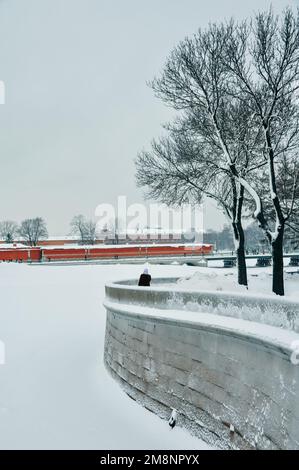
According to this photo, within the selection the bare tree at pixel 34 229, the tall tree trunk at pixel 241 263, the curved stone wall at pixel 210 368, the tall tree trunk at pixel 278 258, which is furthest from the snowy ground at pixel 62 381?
the bare tree at pixel 34 229

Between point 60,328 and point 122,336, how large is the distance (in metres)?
8.02

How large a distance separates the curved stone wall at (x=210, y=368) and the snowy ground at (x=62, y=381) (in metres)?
0.57

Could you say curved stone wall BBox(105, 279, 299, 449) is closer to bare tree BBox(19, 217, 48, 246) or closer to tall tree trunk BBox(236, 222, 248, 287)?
tall tree trunk BBox(236, 222, 248, 287)

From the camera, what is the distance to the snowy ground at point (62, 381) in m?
9.65

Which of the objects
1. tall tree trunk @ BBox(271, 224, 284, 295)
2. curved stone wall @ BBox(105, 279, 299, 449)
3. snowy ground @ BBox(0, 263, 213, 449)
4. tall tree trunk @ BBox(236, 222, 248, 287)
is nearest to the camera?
curved stone wall @ BBox(105, 279, 299, 449)

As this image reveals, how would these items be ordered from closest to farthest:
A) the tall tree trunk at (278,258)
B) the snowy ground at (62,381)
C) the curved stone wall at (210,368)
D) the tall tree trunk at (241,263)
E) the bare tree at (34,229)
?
the curved stone wall at (210,368), the snowy ground at (62,381), the tall tree trunk at (278,258), the tall tree trunk at (241,263), the bare tree at (34,229)

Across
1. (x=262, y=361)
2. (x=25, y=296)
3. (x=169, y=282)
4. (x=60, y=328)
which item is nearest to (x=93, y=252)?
(x=25, y=296)

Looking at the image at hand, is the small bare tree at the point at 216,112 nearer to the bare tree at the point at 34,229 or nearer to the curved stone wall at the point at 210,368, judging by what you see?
the curved stone wall at the point at 210,368

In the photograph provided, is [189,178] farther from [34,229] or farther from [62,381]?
[34,229]

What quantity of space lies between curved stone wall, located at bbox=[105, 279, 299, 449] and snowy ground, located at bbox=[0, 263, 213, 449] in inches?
22.3

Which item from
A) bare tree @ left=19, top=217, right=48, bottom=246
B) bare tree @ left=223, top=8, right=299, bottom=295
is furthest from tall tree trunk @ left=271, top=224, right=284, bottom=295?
bare tree @ left=19, top=217, right=48, bottom=246

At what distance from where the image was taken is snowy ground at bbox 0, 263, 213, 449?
9648 millimetres
